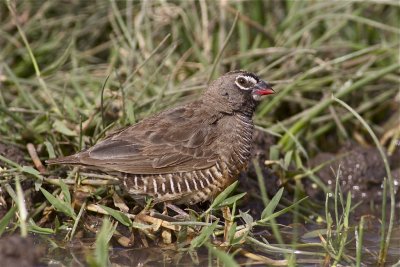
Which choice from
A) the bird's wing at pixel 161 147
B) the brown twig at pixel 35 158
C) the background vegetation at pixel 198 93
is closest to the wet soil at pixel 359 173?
the background vegetation at pixel 198 93

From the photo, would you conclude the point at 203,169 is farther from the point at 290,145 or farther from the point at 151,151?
the point at 290,145

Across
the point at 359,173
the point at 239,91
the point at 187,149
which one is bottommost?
the point at 359,173

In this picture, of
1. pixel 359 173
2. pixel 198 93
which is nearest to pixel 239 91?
pixel 198 93

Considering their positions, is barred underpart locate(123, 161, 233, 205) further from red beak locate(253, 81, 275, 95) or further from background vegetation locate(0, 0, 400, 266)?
red beak locate(253, 81, 275, 95)

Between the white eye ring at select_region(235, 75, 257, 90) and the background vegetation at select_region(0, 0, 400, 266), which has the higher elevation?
the white eye ring at select_region(235, 75, 257, 90)

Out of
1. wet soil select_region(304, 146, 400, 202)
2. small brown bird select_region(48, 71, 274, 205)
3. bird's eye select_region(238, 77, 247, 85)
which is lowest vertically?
wet soil select_region(304, 146, 400, 202)

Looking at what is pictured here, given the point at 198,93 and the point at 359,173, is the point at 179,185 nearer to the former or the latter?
the point at 198,93

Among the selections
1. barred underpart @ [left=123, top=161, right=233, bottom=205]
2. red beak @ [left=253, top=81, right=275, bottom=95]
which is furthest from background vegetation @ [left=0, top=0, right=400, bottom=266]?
red beak @ [left=253, top=81, right=275, bottom=95]
